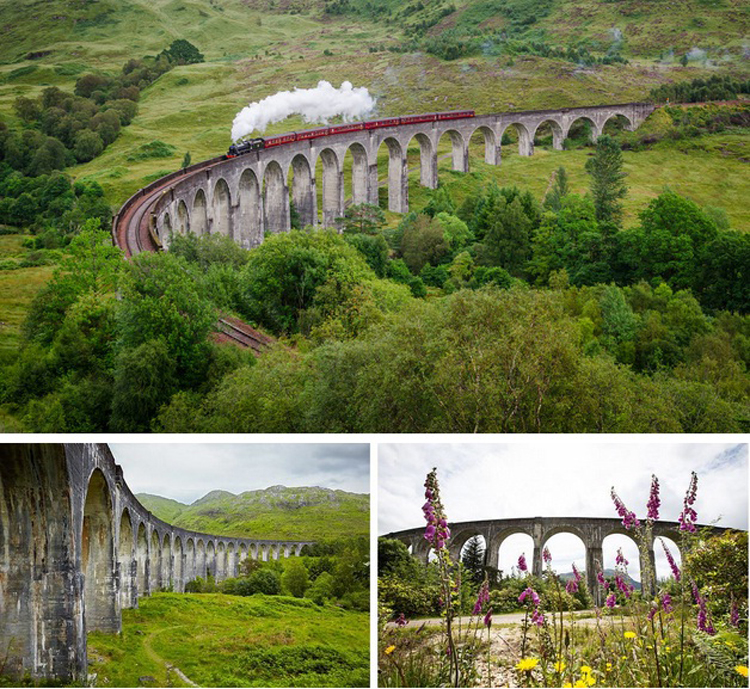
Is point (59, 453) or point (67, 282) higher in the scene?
point (67, 282)

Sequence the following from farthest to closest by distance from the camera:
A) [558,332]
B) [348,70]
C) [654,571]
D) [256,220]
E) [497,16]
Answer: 1. [497,16]
2. [348,70]
3. [256,220]
4. [558,332]
5. [654,571]

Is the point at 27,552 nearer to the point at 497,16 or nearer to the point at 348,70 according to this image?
the point at 348,70

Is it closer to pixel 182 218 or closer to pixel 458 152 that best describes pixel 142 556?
pixel 182 218

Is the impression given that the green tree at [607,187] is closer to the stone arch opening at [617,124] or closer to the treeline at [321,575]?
the stone arch opening at [617,124]

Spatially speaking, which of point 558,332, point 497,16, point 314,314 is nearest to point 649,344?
point 314,314

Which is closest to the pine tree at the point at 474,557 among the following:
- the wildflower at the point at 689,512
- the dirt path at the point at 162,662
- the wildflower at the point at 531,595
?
the wildflower at the point at 531,595

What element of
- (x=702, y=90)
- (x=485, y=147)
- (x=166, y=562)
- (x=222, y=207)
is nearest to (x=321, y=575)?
(x=166, y=562)

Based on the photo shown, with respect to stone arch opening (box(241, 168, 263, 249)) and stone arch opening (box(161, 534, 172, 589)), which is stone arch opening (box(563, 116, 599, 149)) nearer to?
stone arch opening (box(241, 168, 263, 249))

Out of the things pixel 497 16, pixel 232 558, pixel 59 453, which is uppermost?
pixel 497 16
